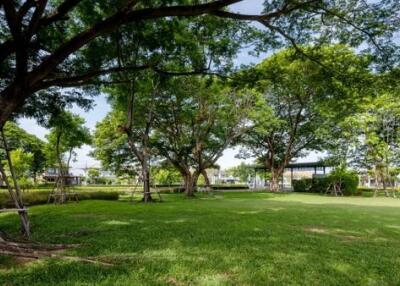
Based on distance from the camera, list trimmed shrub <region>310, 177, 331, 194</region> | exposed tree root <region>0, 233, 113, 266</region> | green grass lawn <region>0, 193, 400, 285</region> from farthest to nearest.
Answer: trimmed shrub <region>310, 177, 331, 194</region>, exposed tree root <region>0, 233, 113, 266</region>, green grass lawn <region>0, 193, 400, 285</region>

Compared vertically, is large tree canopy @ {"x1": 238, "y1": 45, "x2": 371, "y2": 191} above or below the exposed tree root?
above

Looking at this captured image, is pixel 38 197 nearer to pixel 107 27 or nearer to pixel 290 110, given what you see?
pixel 107 27

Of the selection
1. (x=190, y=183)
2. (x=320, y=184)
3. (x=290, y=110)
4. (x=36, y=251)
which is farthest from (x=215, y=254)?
(x=320, y=184)

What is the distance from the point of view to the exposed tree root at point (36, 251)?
14.6 feet

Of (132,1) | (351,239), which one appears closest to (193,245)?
(351,239)

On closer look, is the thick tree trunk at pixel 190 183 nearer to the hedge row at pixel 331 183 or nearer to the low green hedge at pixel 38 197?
the low green hedge at pixel 38 197

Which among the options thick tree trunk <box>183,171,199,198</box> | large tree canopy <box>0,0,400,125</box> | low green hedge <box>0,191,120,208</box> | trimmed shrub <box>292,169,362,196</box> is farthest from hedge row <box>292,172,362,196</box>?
large tree canopy <box>0,0,400,125</box>

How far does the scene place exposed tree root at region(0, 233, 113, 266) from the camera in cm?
446

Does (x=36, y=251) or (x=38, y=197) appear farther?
(x=38, y=197)

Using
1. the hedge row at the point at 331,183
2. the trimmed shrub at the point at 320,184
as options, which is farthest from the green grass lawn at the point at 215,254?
the trimmed shrub at the point at 320,184

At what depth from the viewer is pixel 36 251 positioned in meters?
4.79

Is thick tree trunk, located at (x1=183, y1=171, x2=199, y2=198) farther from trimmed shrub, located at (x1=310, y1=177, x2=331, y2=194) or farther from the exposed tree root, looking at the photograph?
the exposed tree root

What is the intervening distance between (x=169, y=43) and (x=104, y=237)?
205 inches

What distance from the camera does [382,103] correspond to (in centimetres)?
2370
